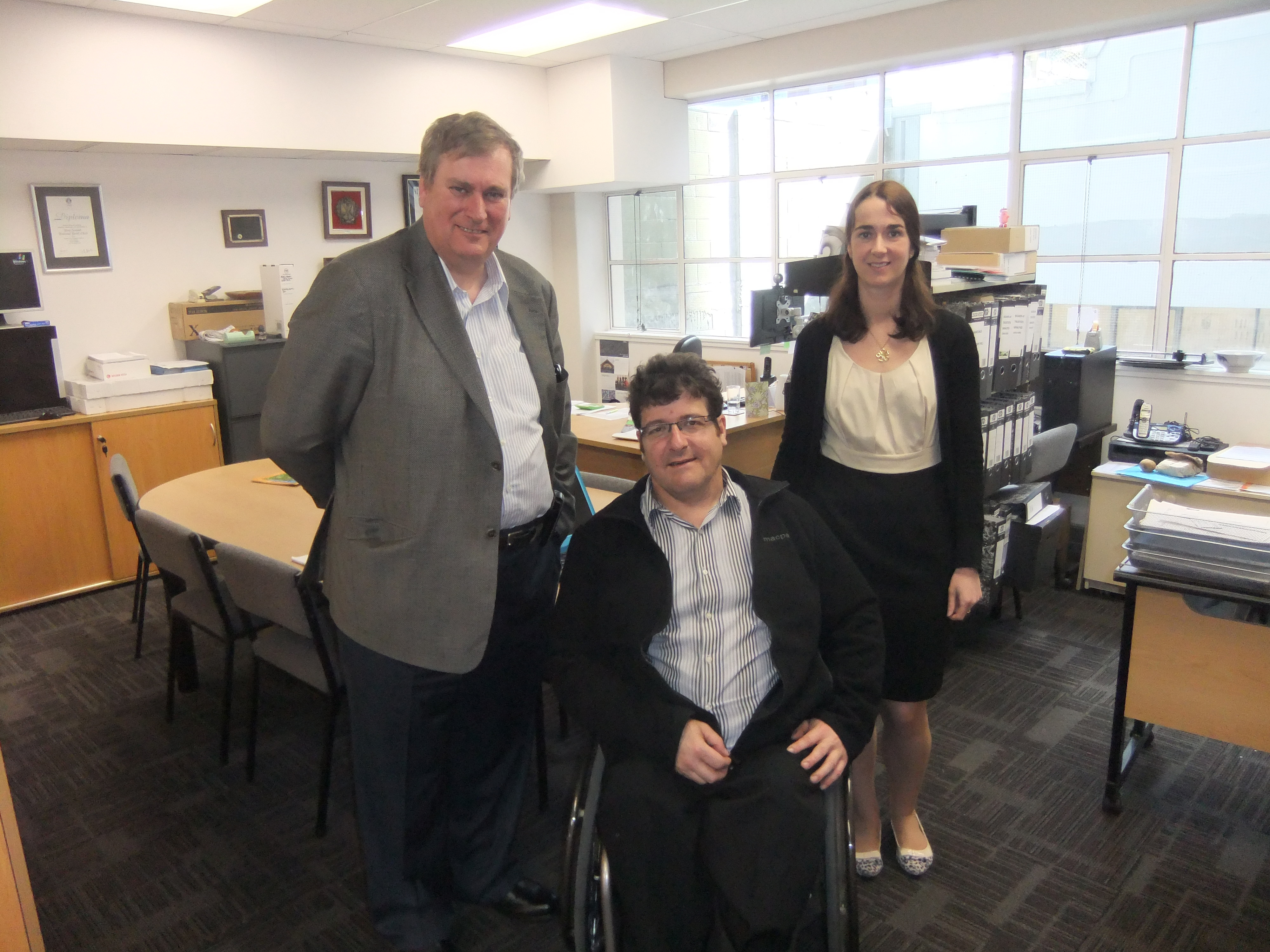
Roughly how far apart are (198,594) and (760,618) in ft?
7.09

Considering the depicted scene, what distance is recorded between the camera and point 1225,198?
14.2 feet

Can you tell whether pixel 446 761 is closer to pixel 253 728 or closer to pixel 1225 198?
pixel 253 728

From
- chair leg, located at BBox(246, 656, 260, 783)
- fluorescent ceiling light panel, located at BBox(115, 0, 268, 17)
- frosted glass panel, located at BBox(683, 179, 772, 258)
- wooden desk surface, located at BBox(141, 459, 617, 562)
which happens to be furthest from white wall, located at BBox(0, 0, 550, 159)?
chair leg, located at BBox(246, 656, 260, 783)

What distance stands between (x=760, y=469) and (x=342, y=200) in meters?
3.28

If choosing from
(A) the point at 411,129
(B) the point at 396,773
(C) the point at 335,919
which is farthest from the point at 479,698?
(A) the point at 411,129

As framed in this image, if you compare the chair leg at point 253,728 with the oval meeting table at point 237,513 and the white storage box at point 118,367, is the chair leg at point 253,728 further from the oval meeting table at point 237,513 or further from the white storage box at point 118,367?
the white storage box at point 118,367

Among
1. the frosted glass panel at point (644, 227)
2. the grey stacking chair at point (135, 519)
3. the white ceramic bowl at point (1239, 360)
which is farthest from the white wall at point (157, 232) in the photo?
the white ceramic bowl at point (1239, 360)

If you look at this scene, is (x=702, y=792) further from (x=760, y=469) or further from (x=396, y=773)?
(x=760, y=469)

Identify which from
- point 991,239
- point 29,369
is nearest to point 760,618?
point 991,239

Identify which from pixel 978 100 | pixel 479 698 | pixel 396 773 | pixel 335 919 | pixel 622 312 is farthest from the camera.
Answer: pixel 622 312

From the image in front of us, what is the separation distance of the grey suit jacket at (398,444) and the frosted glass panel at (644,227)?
210 inches

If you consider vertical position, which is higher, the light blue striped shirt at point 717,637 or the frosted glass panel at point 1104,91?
the frosted glass panel at point 1104,91

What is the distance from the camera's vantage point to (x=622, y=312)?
7242mm

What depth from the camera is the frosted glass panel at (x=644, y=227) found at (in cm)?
682
